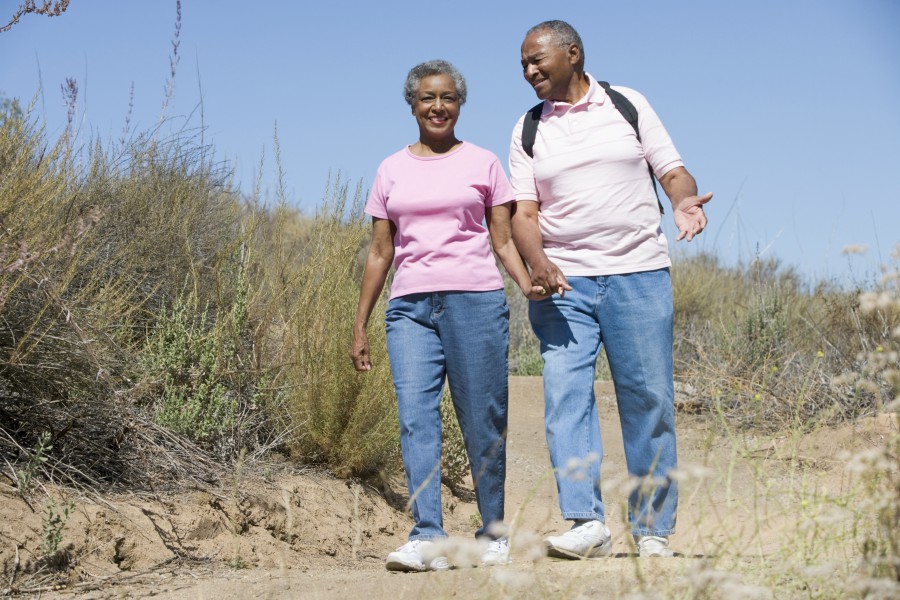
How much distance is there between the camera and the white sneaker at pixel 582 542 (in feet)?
12.3

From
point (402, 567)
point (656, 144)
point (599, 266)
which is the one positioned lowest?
point (402, 567)

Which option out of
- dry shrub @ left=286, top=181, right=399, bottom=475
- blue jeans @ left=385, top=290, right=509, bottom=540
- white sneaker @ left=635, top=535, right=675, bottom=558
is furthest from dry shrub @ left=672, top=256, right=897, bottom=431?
blue jeans @ left=385, top=290, right=509, bottom=540

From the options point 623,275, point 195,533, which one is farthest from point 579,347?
point 195,533

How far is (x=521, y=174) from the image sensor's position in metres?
4.23

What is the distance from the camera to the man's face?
4.13m

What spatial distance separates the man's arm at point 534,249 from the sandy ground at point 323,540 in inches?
32.8

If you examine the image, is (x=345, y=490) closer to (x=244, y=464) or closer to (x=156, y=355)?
(x=244, y=464)

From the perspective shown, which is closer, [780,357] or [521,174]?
[521,174]

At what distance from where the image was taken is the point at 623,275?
4.02 metres

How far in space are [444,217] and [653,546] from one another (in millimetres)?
1502

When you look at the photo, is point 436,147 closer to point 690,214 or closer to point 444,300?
point 444,300

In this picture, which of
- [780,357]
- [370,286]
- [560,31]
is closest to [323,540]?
[370,286]

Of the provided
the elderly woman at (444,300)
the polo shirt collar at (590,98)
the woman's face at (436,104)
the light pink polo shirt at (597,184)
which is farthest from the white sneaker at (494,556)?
the polo shirt collar at (590,98)

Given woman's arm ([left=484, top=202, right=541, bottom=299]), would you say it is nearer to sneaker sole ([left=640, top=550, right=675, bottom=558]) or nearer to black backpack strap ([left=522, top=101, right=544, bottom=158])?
black backpack strap ([left=522, top=101, right=544, bottom=158])
